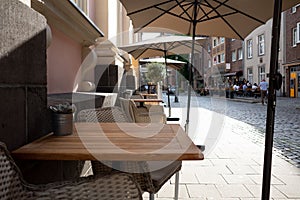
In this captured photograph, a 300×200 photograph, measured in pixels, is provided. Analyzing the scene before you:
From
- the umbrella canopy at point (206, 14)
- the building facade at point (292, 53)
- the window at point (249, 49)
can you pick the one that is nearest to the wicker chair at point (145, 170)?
the umbrella canopy at point (206, 14)

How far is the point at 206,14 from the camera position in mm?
3969

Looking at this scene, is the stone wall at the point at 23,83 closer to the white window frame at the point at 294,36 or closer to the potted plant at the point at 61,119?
the potted plant at the point at 61,119

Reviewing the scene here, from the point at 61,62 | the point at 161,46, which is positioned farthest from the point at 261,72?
the point at 61,62

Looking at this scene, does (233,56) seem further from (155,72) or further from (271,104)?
(271,104)

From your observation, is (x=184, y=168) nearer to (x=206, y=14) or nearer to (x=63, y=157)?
(x=206, y=14)

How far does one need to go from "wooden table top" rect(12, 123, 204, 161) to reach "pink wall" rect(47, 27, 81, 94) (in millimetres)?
2435

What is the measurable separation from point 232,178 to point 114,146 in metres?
2.35

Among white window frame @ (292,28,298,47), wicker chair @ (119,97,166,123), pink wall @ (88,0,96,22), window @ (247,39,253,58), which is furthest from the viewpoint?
window @ (247,39,253,58)

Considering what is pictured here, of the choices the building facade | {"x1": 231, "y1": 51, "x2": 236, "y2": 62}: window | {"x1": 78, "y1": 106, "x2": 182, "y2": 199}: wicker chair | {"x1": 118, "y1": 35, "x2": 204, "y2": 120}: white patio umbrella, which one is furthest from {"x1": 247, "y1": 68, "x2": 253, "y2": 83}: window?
{"x1": 78, "y1": 106, "x2": 182, "y2": 199}: wicker chair

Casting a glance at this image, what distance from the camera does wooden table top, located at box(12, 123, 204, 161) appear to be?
1.41 meters

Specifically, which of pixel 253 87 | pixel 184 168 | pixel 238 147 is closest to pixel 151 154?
pixel 184 168

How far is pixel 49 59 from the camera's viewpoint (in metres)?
4.21

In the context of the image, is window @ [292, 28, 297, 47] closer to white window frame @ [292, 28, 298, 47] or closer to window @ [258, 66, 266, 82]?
white window frame @ [292, 28, 298, 47]

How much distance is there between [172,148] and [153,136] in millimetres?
362
